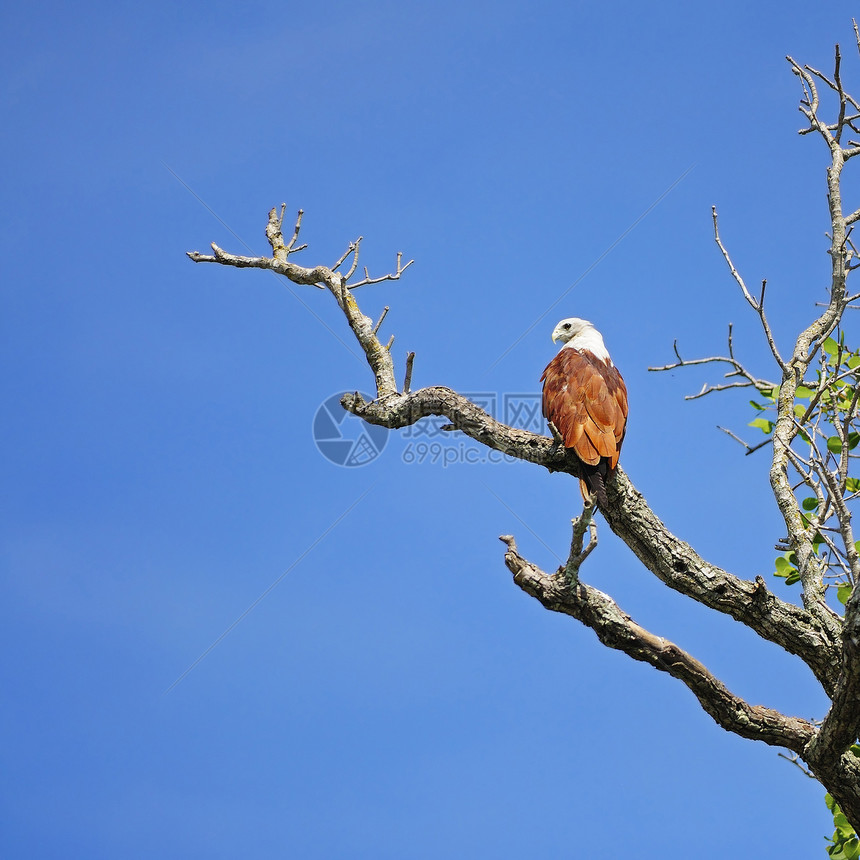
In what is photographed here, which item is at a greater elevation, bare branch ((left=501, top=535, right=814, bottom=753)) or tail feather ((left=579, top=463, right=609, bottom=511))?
tail feather ((left=579, top=463, right=609, bottom=511))

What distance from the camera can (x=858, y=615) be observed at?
3402 mm

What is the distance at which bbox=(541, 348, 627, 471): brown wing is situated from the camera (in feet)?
14.4

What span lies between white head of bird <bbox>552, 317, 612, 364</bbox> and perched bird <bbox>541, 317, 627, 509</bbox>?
2 cm

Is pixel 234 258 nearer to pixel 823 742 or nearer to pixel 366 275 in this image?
pixel 366 275

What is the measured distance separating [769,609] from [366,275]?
3.08 metres

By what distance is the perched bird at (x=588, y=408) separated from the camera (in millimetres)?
4367

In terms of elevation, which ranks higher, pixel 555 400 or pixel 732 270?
pixel 732 270

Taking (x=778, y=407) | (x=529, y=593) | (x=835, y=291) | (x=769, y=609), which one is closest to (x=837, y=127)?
(x=835, y=291)

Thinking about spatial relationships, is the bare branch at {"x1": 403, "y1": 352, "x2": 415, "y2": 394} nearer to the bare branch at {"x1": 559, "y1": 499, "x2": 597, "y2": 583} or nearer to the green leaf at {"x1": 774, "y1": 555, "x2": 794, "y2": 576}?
the bare branch at {"x1": 559, "y1": 499, "x2": 597, "y2": 583}

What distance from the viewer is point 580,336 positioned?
6.20 meters

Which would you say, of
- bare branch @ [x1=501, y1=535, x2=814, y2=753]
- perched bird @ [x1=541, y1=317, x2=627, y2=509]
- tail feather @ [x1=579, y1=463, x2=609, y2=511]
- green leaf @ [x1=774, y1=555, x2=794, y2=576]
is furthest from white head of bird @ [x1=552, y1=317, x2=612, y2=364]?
bare branch @ [x1=501, y1=535, x2=814, y2=753]

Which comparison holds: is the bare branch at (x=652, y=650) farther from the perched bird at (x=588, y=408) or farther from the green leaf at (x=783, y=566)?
the green leaf at (x=783, y=566)

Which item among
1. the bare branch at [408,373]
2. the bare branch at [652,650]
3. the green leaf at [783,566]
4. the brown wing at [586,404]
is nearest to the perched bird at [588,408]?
the brown wing at [586,404]

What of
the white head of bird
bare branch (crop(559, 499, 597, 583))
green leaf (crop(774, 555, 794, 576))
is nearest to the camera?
bare branch (crop(559, 499, 597, 583))
